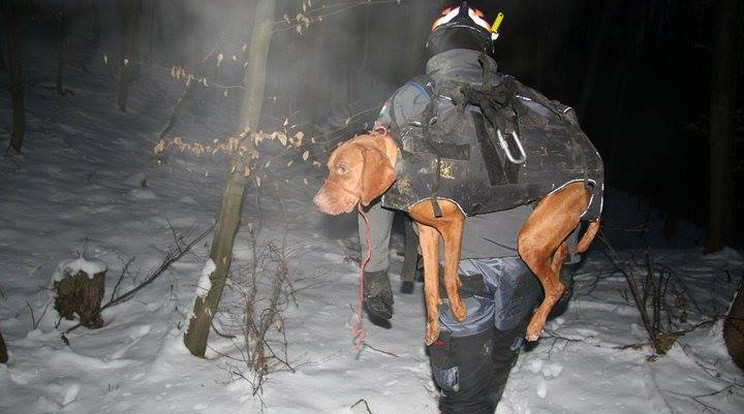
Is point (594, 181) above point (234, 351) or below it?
above

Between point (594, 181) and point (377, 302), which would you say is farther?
point (377, 302)

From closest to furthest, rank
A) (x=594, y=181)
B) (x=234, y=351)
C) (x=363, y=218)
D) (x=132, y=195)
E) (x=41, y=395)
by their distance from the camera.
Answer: (x=594, y=181)
(x=363, y=218)
(x=41, y=395)
(x=234, y=351)
(x=132, y=195)

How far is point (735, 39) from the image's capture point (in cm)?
692

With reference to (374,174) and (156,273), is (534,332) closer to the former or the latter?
(374,174)

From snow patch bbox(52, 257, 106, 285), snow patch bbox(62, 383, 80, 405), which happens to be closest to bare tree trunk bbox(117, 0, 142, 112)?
snow patch bbox(52, 257, 106, 285)

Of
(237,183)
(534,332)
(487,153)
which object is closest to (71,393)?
(237,183)

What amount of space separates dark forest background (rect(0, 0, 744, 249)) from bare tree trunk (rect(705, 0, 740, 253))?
6081mm

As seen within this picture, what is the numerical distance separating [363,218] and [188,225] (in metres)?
4.98

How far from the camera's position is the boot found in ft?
6.42

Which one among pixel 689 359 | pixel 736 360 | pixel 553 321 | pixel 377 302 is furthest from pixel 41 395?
pixel 736 360

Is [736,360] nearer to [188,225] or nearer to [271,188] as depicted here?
Answer: [188,225]

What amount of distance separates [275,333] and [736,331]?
3577mm

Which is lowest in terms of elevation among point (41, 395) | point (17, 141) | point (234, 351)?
point (41, 395)

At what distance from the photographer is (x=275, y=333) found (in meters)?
3.75
